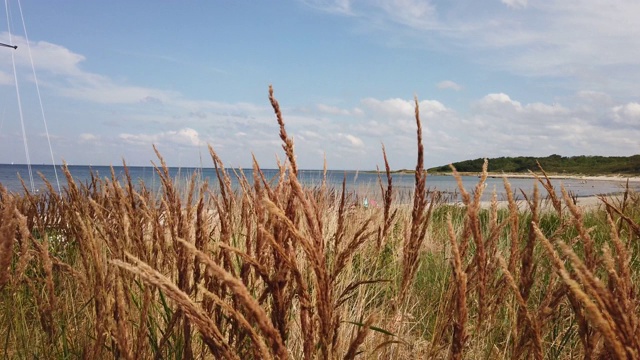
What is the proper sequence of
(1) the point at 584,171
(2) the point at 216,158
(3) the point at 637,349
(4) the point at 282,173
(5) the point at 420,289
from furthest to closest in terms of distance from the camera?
(1) the point at 584,171 < (5) the point at 420,289 < (2) the point at 216,158 < (4) the point at 282,173 < (3) the point at 637,349

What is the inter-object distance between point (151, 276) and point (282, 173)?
608mm

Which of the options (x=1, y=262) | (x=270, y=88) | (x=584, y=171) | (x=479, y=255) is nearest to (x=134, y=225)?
(x=1, y=262)

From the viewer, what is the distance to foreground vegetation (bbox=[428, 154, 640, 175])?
2899 inches

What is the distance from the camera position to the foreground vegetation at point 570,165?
73.6 meters

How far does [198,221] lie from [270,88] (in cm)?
54

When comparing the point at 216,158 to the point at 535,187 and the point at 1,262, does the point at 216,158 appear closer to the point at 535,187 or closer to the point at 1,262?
the point at 1,262

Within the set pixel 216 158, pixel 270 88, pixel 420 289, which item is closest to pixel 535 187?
pixel 270 88

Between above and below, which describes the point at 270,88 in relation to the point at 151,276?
above

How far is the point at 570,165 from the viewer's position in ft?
276

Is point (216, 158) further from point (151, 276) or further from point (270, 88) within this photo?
point (151, 276)

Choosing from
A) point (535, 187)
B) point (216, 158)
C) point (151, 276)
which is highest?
point (216, 158)

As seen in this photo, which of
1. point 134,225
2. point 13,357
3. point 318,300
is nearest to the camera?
point 318,300

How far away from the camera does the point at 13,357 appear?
6.94ft

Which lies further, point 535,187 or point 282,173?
point 535,187
